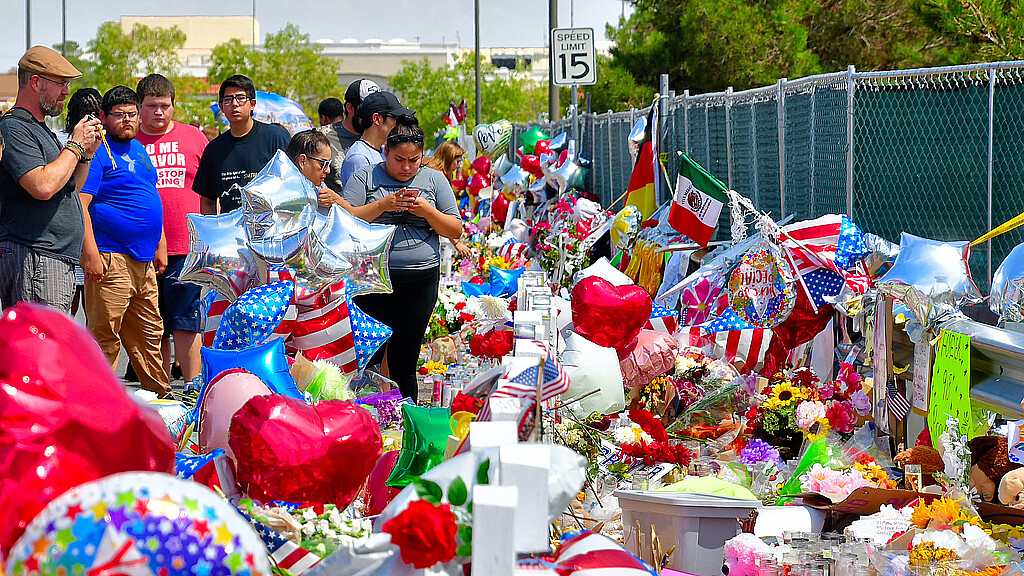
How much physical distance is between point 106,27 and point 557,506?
146 feet

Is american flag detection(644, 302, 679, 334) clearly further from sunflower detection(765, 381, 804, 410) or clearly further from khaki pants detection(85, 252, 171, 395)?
khaki pants detection(85, 252, 171, 395)

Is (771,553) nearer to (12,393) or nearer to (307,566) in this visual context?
(307,566)

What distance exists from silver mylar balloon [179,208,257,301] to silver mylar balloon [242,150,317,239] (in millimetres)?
94

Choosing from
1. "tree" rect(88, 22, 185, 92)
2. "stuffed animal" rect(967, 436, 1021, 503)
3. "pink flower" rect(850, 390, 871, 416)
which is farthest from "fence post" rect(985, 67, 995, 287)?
"tree" rect(88, 22, 185, 92)

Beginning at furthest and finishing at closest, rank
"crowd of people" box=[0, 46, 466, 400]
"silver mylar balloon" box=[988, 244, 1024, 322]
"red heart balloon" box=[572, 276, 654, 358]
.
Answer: "crowd of people" box=[0, 46, 466, 400]
"red heart balloon" box=[572, 276, 654, 358]
"silver mylar balloon" box=[988, 244, 1024, 322]

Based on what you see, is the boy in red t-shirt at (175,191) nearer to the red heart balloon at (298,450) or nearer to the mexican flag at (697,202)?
the mexican flag at (697,202)

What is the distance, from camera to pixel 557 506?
1573mm

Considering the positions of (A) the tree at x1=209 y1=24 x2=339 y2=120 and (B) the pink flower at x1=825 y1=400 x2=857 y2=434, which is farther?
(A) the tree at x1=209 y1=24 x2=339 y2=120

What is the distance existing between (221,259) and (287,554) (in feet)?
6.98

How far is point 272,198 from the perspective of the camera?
3.75 meters

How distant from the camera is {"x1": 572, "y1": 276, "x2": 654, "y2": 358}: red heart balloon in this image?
3709mm

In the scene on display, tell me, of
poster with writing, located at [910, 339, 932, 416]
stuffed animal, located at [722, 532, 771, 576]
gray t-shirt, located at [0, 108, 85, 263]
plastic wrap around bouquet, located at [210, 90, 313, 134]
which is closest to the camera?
stuffed animal, located at [722, 532, 771, 576]

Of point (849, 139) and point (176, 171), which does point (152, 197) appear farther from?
point (849, 139)

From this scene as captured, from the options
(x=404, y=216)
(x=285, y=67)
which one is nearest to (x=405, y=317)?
(x=404, y=216)
